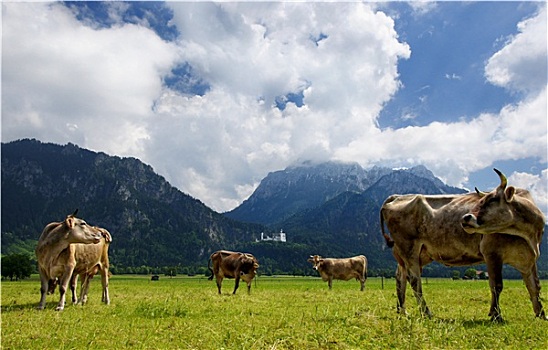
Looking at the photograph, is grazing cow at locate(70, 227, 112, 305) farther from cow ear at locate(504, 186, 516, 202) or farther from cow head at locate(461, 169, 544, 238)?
cow ear at locate(504, 186, 516, 202)

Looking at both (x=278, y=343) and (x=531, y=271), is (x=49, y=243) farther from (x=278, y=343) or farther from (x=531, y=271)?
(x=531, y=271)

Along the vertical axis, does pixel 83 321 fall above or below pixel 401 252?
below

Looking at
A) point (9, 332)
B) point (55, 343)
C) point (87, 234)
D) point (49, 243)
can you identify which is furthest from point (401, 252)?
point (49, 243)

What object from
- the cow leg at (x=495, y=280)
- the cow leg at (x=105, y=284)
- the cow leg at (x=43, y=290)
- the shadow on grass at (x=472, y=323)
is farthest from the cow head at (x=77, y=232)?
the cow leg at (x=495, y=280)

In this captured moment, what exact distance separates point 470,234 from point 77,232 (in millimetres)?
12583

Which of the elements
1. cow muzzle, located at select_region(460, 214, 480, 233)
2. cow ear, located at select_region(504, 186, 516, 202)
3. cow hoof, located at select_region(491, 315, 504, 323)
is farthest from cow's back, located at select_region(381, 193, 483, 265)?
cow hoof, located at select_region(491, 315, 504, 323)

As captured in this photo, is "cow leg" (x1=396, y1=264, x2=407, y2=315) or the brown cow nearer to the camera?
"cow leg" (x1=396, y1=264, x2=407, y2=315)

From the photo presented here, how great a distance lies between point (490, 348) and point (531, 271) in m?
4.17

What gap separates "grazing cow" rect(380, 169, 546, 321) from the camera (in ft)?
30.1

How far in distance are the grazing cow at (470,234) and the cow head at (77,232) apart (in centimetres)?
1014

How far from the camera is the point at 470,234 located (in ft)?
32.4

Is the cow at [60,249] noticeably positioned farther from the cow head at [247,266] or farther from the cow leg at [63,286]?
the cow head at [247,266]

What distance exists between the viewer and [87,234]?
14344 millimetres

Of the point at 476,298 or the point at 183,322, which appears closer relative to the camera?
the point at 183,322
